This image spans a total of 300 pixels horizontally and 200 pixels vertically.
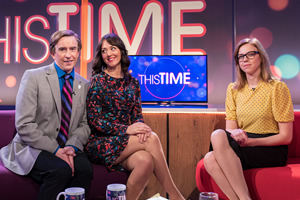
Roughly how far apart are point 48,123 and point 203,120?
4.93 ft

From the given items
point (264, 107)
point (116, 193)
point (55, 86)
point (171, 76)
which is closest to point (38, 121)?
point (55, 86)

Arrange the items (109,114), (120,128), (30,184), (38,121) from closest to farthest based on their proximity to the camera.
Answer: (30,184) < (38,121) < (120,128) < (109,114)

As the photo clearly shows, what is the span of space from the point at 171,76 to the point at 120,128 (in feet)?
4.31

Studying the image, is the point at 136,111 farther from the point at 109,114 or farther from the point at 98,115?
the point at 98,115

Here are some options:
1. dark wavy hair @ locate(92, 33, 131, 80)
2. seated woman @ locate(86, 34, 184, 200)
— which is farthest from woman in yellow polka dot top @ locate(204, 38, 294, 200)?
dark wavy hair @ locate(92, 33, 131, 80)

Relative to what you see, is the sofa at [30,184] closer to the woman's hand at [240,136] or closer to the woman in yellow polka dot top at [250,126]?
the woman in yellow polka dot top at [250,126]

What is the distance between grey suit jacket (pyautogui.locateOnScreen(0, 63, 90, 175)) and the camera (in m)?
2.14

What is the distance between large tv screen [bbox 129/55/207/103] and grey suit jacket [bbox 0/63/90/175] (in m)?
1.14

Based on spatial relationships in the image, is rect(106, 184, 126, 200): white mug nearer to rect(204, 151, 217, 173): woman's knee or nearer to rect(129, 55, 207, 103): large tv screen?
rect(204, 151, 217, 173): woman's knee

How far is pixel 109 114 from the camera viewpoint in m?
2.50

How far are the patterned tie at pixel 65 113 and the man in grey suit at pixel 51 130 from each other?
→ 0.04 feet

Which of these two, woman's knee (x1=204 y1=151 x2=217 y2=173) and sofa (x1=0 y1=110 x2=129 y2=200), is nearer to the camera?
sofa (x1=0 y1=110 x2=129 y2=200)

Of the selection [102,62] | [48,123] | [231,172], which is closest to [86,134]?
[48,123]

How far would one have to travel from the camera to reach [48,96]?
227 centimetres
